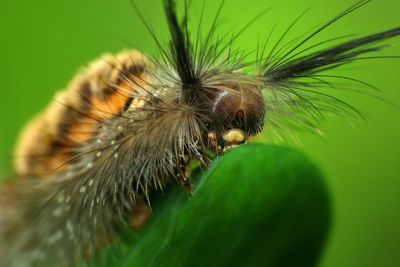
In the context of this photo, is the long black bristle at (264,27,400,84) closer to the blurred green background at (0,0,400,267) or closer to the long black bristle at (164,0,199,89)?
the long black bristle at (164,0,199,89)

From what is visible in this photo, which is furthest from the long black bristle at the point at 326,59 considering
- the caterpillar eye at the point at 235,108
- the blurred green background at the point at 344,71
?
the blurred green background at the point at 344,71

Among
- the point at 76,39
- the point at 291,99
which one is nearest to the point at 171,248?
the point at 291,99

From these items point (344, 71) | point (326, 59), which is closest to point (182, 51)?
point (326, 59)

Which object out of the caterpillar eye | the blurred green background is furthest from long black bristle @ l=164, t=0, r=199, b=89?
the blurred green background

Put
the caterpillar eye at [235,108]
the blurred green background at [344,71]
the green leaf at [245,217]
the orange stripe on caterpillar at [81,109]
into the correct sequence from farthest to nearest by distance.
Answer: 1. the blurred green background at [344,71]
2. the orange stripe on caterpillar at [81,109]
3. the caterpillar eye at [235,108]
4. the green leaf at [245,217]

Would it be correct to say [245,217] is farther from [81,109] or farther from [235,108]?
[81,109]

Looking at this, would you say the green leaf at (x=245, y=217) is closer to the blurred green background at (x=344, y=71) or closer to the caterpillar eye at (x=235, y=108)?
the caterpillar eye at (x=235, y=108)
